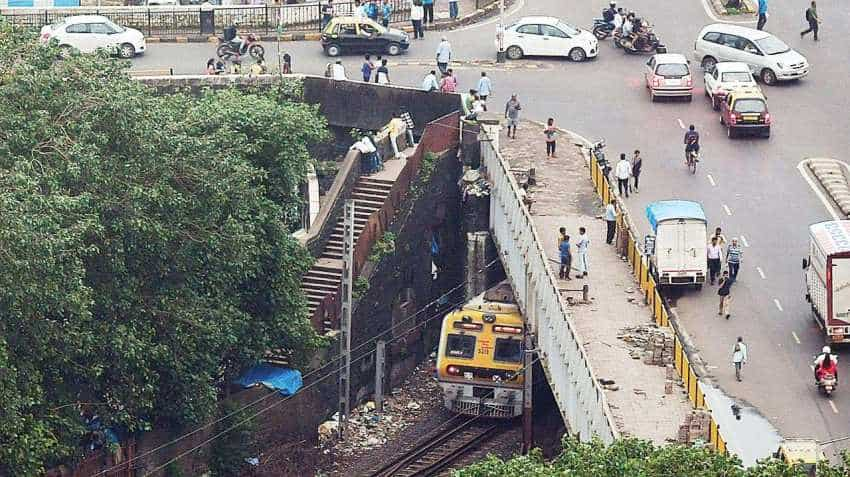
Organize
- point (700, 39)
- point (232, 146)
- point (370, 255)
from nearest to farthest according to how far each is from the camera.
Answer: point (232, 146) < point (370, 255) < point (700, 39)

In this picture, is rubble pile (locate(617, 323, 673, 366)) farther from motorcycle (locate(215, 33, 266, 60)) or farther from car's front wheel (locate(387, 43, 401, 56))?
car's front wheel (locate(387, 43, 401, 56))

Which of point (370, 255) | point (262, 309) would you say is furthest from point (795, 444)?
point (370, 255)

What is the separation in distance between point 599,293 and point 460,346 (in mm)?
5461

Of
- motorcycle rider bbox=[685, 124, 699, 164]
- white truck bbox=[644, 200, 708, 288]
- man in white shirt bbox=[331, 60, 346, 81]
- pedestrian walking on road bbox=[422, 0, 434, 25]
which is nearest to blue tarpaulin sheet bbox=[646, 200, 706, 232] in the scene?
white truck bbox=[644, 200, 708, 288]

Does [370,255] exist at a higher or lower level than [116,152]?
lower

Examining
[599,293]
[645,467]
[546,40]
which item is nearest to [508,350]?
[599,293]

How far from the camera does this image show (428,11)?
77.1 metres

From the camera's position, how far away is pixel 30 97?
50.4m

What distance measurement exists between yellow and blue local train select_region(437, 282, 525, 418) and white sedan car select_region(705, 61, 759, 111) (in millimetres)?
13083

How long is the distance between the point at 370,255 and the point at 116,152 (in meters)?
13.0

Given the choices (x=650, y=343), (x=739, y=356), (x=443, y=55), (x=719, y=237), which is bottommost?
(x=739, y=356)

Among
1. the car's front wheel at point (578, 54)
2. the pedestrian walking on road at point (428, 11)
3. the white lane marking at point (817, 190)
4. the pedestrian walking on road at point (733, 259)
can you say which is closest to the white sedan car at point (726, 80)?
the white lane marking at point (817, 190)

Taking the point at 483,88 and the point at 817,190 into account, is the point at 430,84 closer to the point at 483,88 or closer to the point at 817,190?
the point at 483,88

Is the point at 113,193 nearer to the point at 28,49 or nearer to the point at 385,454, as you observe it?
the point at 28,49
